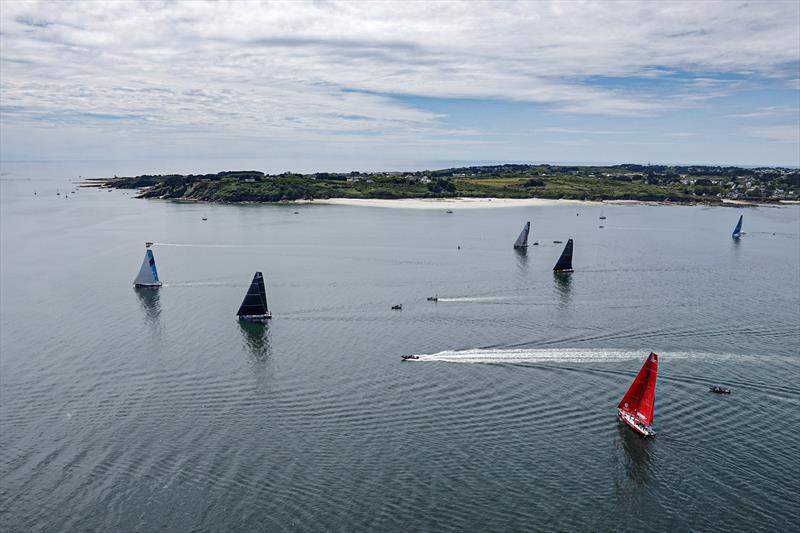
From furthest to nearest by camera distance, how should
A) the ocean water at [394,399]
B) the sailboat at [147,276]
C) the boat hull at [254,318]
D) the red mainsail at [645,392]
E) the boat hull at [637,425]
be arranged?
the sailboat at [147,276] → the boat hull at [254,318] → the red mainsail at [645,392] → the boat hull at [637,425] → the ocean water at [394,399]

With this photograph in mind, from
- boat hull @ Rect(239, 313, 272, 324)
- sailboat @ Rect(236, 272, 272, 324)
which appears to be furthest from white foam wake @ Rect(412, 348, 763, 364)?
sailboat @ Rect(236, 272, 272, 324)

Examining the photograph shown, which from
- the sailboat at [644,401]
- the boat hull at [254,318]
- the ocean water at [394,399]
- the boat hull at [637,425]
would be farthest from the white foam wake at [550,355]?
the boat hull at [254,318]

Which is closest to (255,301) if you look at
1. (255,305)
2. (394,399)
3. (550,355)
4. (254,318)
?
(255,305)

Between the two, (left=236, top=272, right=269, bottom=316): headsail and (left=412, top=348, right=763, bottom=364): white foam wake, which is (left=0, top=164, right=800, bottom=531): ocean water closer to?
(left=412, top=348, right=763, bottom=364): white foam wake

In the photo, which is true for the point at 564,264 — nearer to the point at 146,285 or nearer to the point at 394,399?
the point at 394,399

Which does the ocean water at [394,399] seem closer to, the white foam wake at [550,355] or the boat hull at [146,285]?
the white foam wake at [550,355]
